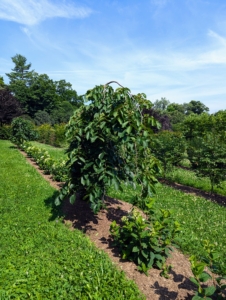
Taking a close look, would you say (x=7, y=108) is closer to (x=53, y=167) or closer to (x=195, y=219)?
(x=53, y=167)

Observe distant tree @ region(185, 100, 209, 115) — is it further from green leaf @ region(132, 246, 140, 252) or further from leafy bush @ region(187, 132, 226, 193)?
green leaf @ region(132, 246, 140, 252)

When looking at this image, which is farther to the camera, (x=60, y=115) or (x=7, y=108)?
(x=60, y=115)

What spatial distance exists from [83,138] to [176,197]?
355cm

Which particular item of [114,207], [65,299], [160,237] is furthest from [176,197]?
[65,299]

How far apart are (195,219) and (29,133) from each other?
37.1 ft

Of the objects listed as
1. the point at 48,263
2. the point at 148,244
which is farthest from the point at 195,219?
the point at 48,263

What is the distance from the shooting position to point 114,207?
4520mm

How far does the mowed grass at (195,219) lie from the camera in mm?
3498

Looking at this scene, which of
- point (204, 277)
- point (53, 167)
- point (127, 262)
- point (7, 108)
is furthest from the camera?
point (7, 108)

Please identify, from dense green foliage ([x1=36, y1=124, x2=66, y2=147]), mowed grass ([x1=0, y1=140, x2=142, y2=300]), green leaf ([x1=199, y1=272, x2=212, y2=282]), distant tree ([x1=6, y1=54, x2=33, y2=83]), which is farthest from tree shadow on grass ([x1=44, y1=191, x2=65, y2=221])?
distant tree ([x1=6, y1=54, x2=33, y2=83])

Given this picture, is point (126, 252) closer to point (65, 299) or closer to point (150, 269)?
point (150, 269)

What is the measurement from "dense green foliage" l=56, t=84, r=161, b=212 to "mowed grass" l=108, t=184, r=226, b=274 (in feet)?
1.70

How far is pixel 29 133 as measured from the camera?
44.7ft

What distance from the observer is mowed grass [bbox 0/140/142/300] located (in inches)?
93.9
